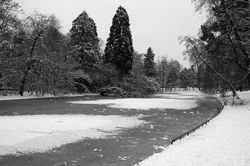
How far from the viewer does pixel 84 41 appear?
62344 millimetres

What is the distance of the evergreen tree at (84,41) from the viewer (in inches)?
2400

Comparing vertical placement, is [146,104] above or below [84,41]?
below

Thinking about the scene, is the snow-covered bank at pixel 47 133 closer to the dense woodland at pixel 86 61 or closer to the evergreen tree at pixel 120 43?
the dense woodland at pixel 86 61

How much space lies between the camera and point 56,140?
12.5 meters

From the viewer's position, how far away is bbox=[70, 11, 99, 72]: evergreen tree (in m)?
61.0

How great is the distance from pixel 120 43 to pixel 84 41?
9.19 m

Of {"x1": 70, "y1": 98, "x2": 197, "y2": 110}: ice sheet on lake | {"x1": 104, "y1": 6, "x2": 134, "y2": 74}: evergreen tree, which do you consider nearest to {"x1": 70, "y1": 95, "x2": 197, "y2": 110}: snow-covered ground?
{"x1": 70, "y1": 98, "x2": 197, "y2": 110}: ice sheet on lake

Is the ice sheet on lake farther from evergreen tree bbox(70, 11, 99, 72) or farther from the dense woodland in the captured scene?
evergreen tree bbox(70, 11, 99, 72)

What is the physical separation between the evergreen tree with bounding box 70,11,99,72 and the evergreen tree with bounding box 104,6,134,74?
4.41 m

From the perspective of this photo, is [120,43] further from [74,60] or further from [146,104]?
[146,104]

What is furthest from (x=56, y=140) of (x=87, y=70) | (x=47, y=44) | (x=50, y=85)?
(x=87, y=70)

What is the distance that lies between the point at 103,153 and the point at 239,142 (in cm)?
494

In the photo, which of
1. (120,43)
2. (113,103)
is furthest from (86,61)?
(113,103)

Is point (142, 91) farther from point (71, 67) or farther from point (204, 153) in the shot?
point (204, 153)
